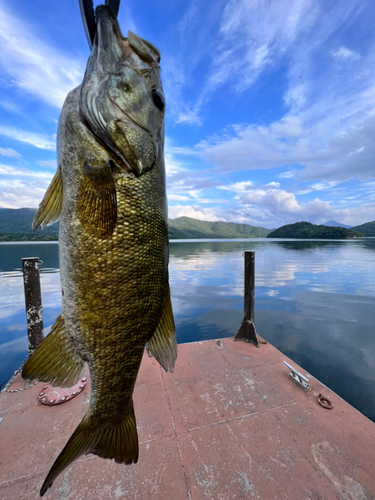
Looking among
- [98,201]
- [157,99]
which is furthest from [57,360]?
[157,99]

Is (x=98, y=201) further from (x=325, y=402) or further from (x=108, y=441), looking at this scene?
(x=325, y=402)

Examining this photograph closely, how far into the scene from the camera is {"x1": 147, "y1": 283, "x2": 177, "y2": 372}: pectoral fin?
1615 millimetres

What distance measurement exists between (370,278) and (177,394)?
94.0ft

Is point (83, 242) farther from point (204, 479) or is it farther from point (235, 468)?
point (235, 468)

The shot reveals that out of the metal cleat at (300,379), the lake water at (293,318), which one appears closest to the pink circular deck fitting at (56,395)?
the metal cleat at (300,379)

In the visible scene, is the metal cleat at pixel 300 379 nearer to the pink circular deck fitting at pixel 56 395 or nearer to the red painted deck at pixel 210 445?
the red painted deck at pixel 210 445

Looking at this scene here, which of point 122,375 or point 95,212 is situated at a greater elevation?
point 95,212

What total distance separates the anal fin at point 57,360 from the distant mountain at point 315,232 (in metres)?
162

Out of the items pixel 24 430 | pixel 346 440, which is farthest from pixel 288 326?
pixel 24 430

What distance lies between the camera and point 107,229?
4.51 ft

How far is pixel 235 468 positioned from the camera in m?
2.87

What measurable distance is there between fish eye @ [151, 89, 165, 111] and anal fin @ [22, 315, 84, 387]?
1.67 m

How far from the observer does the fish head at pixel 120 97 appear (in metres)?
1.35

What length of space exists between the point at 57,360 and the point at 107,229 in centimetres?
100
